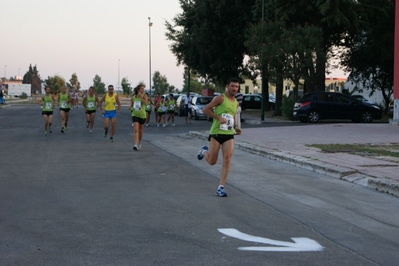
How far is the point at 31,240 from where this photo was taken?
6418 millimetres

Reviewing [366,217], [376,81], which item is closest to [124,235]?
[366,217]

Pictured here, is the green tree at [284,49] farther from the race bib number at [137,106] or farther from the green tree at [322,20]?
the race bib number at [137,106]

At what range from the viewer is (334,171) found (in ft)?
41.4

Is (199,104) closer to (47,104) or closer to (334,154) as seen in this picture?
(47,104)

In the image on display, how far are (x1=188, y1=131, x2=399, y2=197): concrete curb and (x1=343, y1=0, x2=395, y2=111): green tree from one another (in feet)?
73.0

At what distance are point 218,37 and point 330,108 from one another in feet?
47.4

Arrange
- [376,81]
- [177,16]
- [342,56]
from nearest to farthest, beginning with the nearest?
[342,56] < [376,81] < [177,16]

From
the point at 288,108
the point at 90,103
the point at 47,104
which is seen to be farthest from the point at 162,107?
the point at 47,104

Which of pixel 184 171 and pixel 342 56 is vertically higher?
pixel 342 56

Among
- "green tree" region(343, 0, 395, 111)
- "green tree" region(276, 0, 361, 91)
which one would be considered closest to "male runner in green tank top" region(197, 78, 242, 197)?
"green tree" region(276, 0, 361, 91)

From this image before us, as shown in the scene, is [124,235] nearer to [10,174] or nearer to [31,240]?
[31,240]

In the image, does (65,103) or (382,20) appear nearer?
(65,103)

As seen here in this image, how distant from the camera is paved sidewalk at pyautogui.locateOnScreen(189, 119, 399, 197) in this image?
1174 centimetres

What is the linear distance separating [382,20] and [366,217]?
32298 millimetres
